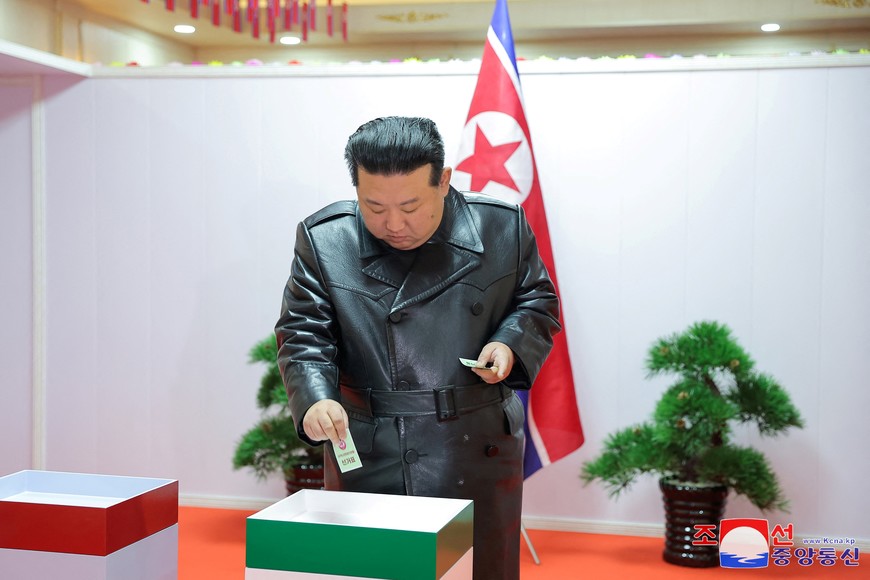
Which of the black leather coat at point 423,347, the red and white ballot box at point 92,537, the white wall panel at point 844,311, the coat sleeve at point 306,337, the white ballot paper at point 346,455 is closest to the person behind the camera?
the red and white ballot box at point 92,537

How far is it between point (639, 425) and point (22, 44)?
9.71ft

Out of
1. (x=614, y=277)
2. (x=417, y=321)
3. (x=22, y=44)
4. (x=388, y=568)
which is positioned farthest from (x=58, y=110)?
(x=388, y=568)

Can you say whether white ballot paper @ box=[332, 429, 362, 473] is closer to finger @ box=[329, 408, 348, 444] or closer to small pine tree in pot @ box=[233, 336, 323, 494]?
finger @ box=[329, 408, 348, 444]

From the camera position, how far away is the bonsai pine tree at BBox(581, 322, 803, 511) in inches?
138

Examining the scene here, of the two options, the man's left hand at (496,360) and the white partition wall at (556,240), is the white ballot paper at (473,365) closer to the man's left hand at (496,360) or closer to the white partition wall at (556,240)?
the man's left hand at (496,360)

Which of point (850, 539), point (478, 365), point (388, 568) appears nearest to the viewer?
point (388, 568)

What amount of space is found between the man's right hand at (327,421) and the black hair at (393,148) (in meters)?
0.41

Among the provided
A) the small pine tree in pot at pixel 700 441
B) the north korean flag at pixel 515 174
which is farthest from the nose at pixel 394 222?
the small pine tree in pot at pixel 700 441

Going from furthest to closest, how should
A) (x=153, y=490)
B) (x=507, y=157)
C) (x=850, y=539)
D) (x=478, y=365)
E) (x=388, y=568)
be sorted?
(x=850, y=539) → (x=507, y=157) → (x=478, y=365) → (x=153, y=490) → (x=388, y=568)

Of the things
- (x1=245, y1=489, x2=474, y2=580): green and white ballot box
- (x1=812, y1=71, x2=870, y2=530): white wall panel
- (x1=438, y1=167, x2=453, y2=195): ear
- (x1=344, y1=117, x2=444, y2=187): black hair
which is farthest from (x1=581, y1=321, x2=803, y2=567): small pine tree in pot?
(x1=245, y1=489, x2=474, y2=580): green and white ballot box

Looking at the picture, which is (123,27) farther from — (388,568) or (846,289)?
(388,568)

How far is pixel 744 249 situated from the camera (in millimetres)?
3914

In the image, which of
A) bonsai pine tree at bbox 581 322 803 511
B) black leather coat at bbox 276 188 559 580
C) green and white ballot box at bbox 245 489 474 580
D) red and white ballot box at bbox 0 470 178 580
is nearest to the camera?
green and white ballot box at bbox 245 489 474 580

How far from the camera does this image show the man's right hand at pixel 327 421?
160 centimetres
